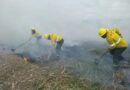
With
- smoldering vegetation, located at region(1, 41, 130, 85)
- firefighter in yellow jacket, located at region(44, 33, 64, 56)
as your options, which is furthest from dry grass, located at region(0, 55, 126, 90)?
firefighter in yellow jacket, located at region(44, 33, 64, 56)

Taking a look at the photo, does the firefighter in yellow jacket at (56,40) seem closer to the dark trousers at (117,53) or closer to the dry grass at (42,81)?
the dark trousers at (117,53)

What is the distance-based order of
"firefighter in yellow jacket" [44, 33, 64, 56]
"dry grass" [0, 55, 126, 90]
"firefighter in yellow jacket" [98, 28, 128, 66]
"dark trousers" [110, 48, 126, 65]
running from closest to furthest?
"dry grass" [0, 55, 126, 90] → "firefighter in yellow jacket" [98, 28, 128, 66] → "dark trousers" [110, 48, 126, 65] → "firefighter in yellow jacket" [44, 33, 64, 56]

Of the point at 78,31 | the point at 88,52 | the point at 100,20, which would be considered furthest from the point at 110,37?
the point at 100,20

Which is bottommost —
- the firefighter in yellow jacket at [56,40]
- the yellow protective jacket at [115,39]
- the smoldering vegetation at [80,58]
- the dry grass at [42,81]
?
the smoldering vegetation at [80,58]

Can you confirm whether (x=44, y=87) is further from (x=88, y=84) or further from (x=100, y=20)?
(x=100, y=20)

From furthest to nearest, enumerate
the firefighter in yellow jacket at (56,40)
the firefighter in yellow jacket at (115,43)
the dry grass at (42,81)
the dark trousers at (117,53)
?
the firefighter in yellow jacket at (56,40) → the dark trousers at (117,53) → the firefighter in yellow jacket at (115,43) → the dry grass at (42,81)

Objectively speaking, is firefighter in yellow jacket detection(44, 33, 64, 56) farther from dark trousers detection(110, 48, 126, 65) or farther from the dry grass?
the dry grass

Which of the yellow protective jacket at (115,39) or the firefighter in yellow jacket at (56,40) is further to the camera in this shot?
the firefighter in yellow jacket at (56,40)

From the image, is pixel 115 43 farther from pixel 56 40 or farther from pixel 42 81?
pixel 56 40

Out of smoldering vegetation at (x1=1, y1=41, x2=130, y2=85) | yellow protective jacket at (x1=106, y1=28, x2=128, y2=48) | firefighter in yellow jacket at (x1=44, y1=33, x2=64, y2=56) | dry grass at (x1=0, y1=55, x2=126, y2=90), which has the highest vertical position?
yellow protective jacket at (x1=106, y1=28, x2=128, y2=48)

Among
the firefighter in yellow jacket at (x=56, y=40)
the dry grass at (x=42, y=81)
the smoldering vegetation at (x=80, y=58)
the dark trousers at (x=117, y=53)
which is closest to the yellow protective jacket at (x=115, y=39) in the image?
the dark trousers at (x=117, y=53)

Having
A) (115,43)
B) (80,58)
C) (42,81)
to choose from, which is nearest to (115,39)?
(115,43)

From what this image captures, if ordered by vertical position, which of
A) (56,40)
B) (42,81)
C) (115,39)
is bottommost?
(42,81)

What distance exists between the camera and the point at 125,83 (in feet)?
41.2
